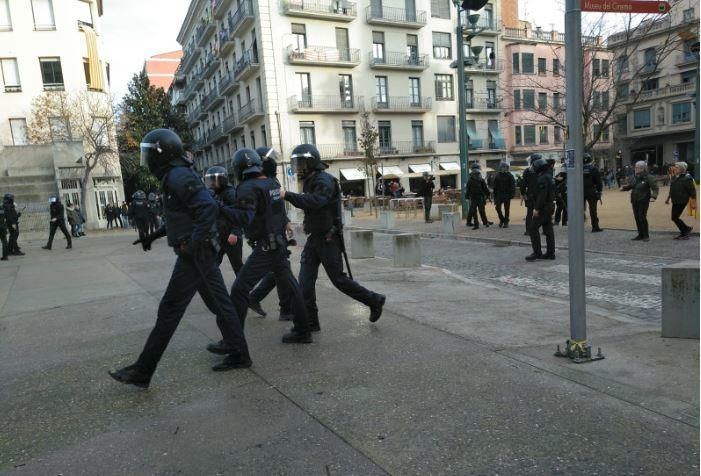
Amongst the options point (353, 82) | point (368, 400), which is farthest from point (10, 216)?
point (353, 82)

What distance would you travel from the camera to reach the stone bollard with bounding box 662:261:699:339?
446 centimetres

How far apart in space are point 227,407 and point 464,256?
7913mm

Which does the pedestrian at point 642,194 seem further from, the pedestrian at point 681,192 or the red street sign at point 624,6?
the red street sign at point 624,6

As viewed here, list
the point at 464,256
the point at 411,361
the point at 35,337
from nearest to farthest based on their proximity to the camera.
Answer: the point at 411,361 → the point at 35,337 → the point at 464,256

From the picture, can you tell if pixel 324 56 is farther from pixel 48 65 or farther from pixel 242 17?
pixel 48 65

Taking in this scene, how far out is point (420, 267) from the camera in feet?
29.7

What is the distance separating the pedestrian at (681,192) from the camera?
9.98 meters

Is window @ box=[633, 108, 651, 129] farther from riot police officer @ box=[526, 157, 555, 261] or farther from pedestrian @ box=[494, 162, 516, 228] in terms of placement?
riot police officer @ box=[526, 157, 555, 261]

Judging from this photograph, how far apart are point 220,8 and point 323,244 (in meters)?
44.0

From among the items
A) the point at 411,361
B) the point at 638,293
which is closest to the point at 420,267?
the point at 638,293

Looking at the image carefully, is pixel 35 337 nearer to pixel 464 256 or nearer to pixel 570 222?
pixel 570 222

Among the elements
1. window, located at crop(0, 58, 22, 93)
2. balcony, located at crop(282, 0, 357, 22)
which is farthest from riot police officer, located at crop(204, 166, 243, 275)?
window, located at crop(0, 58, 22, 93)

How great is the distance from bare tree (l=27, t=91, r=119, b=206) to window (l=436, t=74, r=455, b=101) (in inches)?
993

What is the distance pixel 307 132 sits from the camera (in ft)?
124
